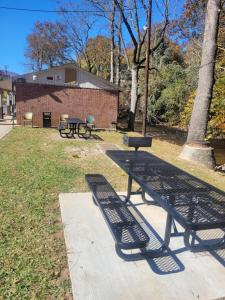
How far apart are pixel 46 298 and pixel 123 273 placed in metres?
0.78

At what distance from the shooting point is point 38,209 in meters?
4.12

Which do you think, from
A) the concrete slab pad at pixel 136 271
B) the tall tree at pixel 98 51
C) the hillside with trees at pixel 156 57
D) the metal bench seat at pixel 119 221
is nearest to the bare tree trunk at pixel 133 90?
the hillside with trees at pixel 156 57

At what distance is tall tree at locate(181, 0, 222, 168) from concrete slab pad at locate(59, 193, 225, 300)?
5.28 metres

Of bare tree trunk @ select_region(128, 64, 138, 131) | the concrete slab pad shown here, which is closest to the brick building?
bare tree trunk @ select_region(128, 64, 138, 131)

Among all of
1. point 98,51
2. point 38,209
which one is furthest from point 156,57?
point 38,209

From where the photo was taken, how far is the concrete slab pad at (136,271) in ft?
8.19

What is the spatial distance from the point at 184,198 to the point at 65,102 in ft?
46.3

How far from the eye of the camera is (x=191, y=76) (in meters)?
19.7

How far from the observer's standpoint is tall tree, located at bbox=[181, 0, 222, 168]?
8.40m

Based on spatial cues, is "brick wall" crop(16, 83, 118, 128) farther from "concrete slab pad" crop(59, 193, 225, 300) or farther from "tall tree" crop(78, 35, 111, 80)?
"tall tree" crop(78, 35, 111, 80)

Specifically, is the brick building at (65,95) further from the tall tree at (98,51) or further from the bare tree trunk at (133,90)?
the tall tree at (98,51)

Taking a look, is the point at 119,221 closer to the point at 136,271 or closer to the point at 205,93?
the point at 136,271

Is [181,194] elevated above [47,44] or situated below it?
below

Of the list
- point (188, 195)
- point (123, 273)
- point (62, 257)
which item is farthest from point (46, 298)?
point (188, 195)
